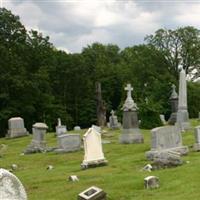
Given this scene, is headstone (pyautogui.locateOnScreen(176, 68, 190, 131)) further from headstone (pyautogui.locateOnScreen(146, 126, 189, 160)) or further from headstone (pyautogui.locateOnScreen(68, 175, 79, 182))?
headstone (pyautogui.locateOnScreen(68, 175, 79, 182))

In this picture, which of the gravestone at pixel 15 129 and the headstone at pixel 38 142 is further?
the gravestone at pixel 15 129

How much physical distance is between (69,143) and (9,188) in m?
17.5

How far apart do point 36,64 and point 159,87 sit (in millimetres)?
16633

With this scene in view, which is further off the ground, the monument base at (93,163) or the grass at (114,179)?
the monument base at (93,163)

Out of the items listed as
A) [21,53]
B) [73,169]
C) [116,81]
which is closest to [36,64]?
[21,53]

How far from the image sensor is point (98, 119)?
129 feet

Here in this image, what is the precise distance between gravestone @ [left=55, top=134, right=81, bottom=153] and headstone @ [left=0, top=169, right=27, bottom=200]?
1706 centimetres

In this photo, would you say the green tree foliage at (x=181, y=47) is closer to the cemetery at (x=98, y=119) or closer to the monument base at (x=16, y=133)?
the cemetery at (x=98, y=119)

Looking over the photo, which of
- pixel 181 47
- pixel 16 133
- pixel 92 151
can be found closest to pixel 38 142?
pixel 92 151

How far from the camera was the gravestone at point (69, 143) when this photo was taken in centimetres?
2338

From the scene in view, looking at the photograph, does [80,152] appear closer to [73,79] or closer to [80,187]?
[80,187]

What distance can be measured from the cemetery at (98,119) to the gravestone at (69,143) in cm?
5

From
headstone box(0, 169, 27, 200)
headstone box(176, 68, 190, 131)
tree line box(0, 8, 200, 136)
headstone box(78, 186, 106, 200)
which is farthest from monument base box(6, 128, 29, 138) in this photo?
headstone box(0, 169, 27, 200)

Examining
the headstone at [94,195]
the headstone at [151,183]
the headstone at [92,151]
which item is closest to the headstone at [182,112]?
the headstone at [92,151]
